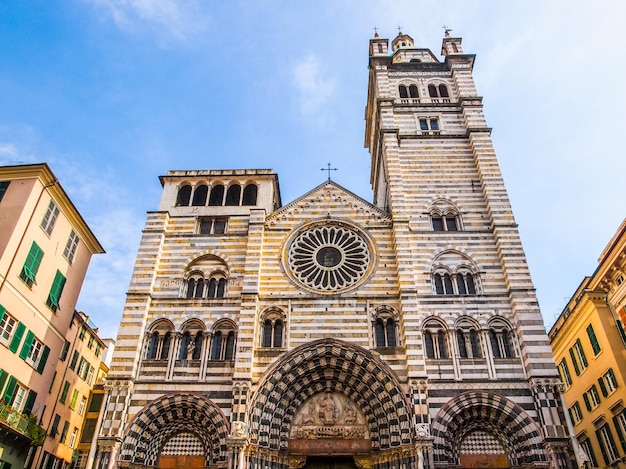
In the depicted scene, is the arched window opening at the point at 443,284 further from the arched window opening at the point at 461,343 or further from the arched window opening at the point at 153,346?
the arched window opening at the point at 153,346

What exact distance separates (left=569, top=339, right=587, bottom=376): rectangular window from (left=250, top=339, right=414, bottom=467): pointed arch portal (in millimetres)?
11431

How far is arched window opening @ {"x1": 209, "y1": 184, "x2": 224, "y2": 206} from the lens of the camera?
2434cm

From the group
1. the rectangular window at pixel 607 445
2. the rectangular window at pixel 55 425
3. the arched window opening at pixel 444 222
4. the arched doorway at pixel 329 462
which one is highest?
the arched window opening at pixel 444 222

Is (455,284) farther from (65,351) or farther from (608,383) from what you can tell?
(65,351)

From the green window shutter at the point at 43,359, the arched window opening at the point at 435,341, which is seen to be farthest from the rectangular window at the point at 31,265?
the arched window opening at the point at 435,341

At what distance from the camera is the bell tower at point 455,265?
18000mm

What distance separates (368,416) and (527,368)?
591 cm

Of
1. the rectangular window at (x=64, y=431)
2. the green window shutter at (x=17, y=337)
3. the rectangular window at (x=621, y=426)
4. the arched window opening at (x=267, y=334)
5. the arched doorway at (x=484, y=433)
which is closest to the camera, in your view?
the green window shutter at (x=17, y=337)

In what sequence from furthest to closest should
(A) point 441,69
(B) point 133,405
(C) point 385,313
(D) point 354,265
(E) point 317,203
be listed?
(A) point 441,69 < (E) point 317,203 < (D) point 354,265 < (C) point 385,313 < (B) point 133,405

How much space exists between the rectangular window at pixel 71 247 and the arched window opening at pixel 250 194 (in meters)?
7.31

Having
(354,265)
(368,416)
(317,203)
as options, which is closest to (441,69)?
(317,203)

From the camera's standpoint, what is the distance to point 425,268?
2142 centimetres

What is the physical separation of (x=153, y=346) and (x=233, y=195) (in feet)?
26.5

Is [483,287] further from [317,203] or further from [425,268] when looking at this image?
[317,203]
